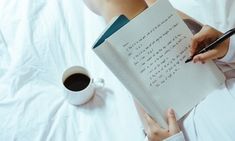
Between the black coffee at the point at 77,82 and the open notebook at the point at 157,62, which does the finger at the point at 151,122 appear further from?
the black coffee at the point at 77,82

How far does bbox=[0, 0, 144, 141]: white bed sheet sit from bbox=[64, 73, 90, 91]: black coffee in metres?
0.03

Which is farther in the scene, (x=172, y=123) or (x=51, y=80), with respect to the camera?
(x=51, y=80)

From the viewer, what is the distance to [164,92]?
0.64 m

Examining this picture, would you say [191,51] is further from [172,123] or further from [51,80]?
[51,80]

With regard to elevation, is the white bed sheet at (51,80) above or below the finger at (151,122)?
above

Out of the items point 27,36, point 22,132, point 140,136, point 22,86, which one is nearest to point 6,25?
point 27,36

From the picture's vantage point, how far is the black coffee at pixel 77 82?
2.47 ft

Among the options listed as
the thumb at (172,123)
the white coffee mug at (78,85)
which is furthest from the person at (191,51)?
the white coffee mug at (78,85)

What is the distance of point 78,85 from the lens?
0.76 m

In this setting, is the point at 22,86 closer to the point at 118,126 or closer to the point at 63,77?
the point at 63,77

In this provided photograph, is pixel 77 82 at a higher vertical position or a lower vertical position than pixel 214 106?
higher

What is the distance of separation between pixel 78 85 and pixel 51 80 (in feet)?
0.25

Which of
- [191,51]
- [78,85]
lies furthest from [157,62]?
[78,85]

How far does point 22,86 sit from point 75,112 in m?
0.14
